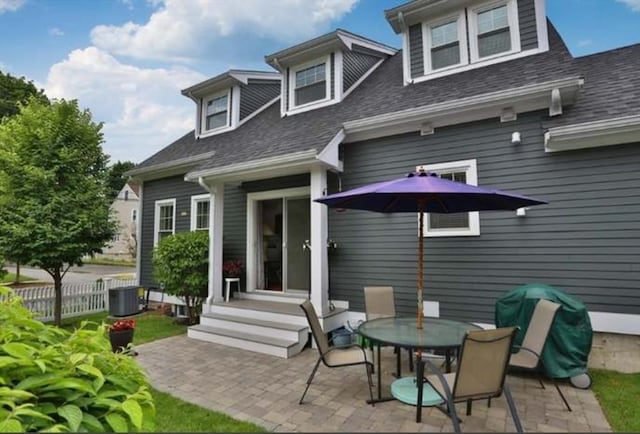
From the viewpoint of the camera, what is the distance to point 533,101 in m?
5.10

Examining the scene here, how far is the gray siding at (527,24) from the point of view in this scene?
233 inches

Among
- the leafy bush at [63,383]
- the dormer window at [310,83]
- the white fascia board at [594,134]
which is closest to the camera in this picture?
the leafy bush at [63,383]

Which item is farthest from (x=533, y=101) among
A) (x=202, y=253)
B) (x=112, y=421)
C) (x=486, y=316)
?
(x=202, y=253)

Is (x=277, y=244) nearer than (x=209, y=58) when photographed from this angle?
Yes

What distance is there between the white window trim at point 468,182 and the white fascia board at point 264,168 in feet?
6.24

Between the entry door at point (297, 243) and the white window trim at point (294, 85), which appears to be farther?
the white window trim at point (294, 85)

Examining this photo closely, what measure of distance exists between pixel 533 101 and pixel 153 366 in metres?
6.82

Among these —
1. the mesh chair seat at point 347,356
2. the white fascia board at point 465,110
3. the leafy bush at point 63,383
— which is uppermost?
the white fascia board at point 465,110

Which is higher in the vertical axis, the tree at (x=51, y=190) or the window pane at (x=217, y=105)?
the window pane at (x=217, y=105)

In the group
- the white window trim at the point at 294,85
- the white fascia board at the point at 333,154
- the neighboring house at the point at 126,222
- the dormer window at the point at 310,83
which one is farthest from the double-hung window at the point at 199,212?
the neighboring house at the point at 126,222

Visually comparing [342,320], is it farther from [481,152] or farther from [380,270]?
[481,152]

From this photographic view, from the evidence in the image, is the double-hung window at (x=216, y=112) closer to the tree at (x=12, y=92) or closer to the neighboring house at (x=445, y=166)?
the neighboring house at (x=445, y=166)

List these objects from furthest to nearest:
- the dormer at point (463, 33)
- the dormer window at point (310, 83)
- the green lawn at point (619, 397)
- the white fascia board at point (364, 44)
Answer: the dormer window at point (310, 83)
the white fascia board at point (364, 44)
the dormer at point (463, 33)
the green lawn at point (619, 397)

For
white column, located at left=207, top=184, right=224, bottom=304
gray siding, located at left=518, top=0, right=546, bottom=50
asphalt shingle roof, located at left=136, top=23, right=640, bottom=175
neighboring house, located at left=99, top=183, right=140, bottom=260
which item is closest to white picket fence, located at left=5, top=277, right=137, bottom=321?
white column, located at left=207, top=184, right=224, bottom=304
